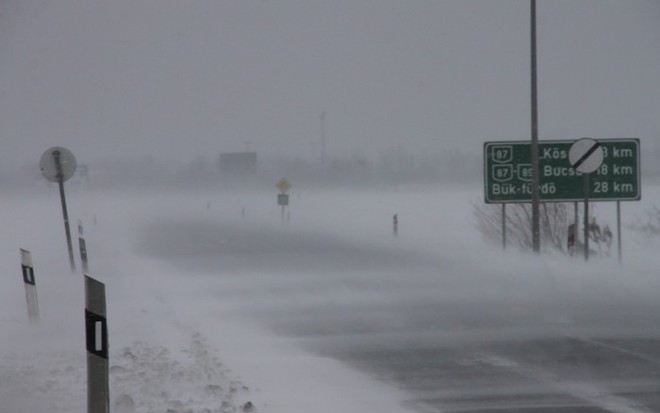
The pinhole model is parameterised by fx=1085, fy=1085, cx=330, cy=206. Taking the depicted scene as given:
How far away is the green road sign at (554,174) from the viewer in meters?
27.4

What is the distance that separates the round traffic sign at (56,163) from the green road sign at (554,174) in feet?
37.3

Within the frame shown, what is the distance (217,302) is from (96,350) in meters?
10.7

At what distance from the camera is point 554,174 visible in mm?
27875

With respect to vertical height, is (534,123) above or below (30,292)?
above

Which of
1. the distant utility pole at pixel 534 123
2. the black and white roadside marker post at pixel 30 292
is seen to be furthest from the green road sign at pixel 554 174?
the black and white roadside marker post at pixel 30 292

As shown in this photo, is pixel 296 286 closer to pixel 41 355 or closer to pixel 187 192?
pixel 41 355

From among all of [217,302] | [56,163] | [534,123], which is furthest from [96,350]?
[534,123]

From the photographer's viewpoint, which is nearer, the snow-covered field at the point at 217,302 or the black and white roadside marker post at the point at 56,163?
the snow-covered field at the point at 217,302

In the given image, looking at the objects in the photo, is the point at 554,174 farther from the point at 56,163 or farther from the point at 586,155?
the point at 56,163

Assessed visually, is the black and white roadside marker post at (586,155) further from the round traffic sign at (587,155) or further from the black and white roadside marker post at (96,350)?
the black and white roadside marker post at (96,350)

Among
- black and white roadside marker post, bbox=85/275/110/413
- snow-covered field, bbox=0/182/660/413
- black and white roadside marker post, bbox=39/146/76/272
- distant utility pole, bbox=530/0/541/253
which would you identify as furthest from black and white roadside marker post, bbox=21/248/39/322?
distant utility pole, bbox=530/0/541/253

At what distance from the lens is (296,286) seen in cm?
2075

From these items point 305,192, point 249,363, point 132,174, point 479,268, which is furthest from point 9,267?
point 132,174

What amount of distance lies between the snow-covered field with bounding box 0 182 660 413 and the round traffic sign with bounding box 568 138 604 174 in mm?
2128
